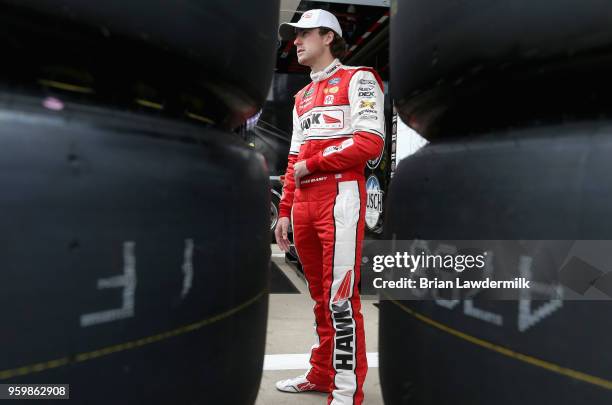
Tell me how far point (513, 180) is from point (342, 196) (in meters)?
0.60

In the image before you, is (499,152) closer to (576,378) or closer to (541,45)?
(541,45)

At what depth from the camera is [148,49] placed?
1.89 feet

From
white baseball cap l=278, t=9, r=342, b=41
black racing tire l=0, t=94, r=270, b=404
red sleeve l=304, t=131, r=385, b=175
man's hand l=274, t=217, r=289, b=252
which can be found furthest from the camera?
man's hand l=274, t=217, r=289, b=252

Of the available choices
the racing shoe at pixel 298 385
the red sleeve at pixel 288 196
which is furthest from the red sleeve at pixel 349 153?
the racing shoe at pixel 298 385

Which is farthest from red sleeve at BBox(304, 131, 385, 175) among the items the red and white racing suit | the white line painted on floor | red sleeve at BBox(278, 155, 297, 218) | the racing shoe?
the white line painted on floor

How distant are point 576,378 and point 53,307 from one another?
53cm

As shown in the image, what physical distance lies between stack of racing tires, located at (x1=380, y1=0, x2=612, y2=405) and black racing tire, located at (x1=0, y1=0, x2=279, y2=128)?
0.82 ft

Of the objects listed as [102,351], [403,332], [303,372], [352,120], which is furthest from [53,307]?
[303,372]

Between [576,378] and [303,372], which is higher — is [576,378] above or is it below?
above

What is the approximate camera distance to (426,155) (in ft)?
2.43

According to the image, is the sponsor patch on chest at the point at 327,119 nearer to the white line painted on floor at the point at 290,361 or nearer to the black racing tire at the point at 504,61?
the black racing tire at the point at 504,61

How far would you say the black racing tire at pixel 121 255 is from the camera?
18.8 inches

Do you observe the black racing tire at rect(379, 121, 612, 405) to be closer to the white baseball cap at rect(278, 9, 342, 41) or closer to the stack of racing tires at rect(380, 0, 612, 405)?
the stack of racing tires at rect(380, 0, 612, 405)

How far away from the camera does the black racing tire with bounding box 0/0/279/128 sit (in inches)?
19.6
